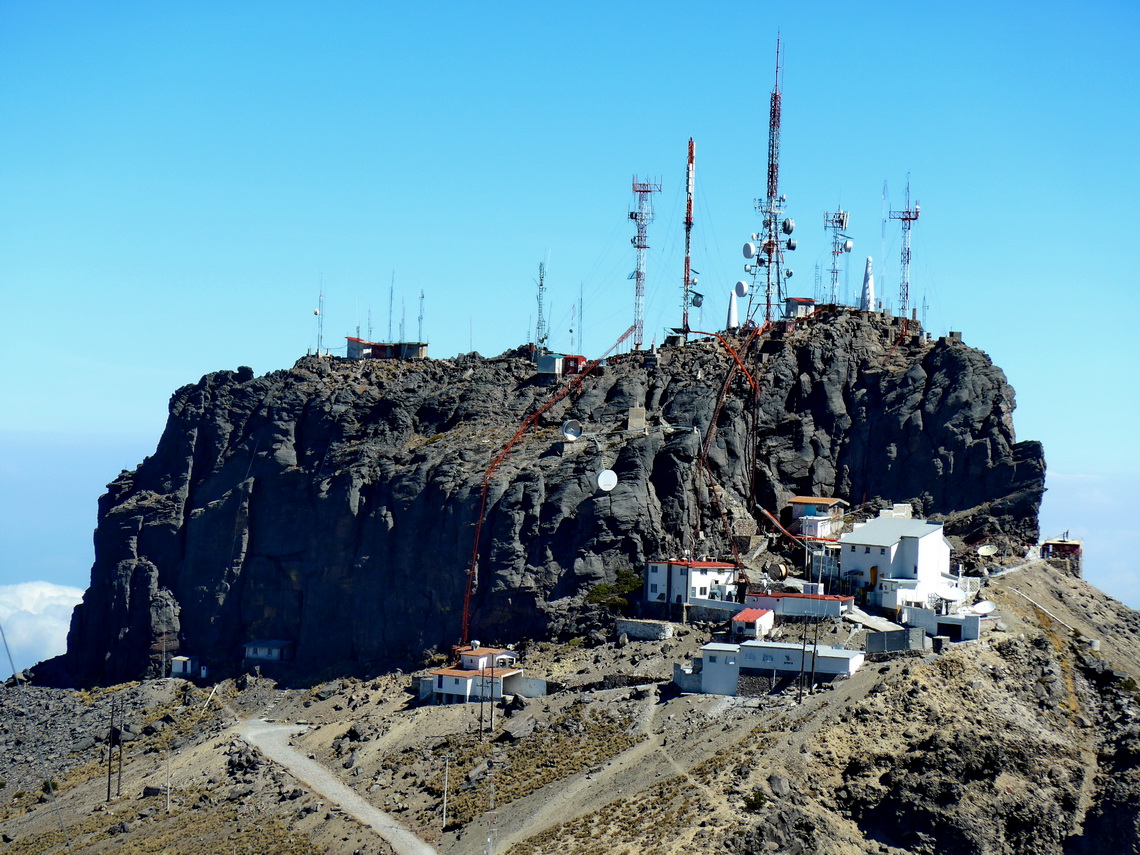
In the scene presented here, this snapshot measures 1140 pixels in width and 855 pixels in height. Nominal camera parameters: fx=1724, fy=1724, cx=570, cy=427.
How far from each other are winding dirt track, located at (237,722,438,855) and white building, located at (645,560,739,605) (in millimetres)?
23676

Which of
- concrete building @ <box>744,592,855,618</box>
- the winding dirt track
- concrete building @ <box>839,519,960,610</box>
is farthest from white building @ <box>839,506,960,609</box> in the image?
the winding dirt track

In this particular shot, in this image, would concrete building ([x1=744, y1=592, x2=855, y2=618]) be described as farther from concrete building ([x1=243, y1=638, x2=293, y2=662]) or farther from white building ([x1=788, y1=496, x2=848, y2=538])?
concrete building ([x1=243, y1=638, x2=293, y2=662])

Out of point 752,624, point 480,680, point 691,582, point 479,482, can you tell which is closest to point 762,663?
point 752,624

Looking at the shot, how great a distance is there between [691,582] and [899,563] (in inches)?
505

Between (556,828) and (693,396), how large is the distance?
44082 mm

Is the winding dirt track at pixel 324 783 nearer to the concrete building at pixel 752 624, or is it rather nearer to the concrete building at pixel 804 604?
the concrete building at pixel 752 624

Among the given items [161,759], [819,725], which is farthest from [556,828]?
[161,759]

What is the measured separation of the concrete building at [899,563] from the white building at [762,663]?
27.5 feet

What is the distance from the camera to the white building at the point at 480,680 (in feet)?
338

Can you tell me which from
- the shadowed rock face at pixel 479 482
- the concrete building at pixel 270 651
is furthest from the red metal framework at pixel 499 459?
the concrete building at pixel 270 651

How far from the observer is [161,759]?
362 feet

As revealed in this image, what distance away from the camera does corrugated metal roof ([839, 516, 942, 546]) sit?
344 ft

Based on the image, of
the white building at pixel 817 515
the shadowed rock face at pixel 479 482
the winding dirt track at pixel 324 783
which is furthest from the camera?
the shadowed rock face at pixel 479 482

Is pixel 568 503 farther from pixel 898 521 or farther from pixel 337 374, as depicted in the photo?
pixel 337 374
